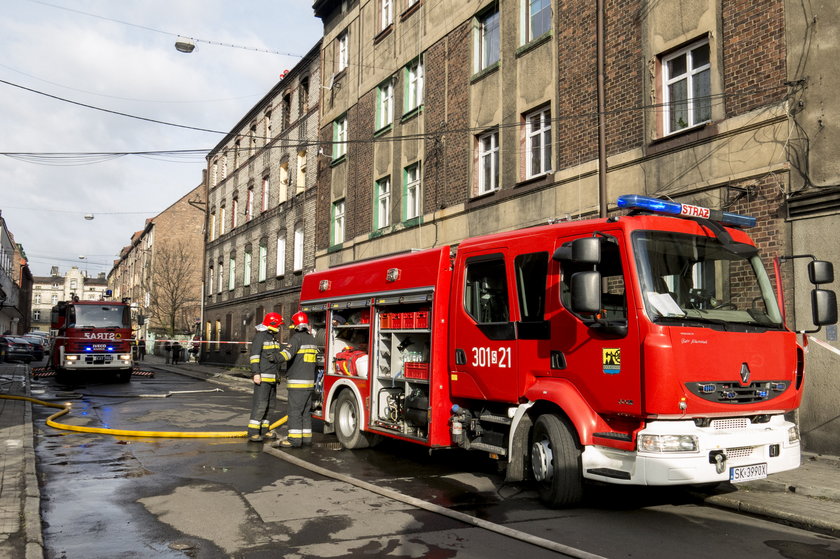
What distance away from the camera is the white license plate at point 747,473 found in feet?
20.1

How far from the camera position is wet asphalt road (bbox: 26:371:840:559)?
5.38 m

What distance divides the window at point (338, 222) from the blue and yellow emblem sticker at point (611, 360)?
19.0 meters

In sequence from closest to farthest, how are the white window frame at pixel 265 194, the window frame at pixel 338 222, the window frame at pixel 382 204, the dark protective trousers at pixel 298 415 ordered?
1. the dark protective trousers at pixel 298 415
2. the window frame at pixel 382 204
3. the window frame at pixel 338 222
4. the white window frame at pixel 265 194

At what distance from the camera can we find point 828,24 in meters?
9.59

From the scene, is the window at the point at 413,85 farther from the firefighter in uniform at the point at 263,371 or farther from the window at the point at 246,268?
the window at the point at 246,268

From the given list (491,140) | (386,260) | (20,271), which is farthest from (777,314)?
(20,271)

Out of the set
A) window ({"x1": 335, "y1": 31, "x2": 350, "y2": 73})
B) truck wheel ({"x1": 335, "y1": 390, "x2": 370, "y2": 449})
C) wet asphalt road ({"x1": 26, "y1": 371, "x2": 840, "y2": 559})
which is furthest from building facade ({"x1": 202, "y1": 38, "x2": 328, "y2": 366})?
wet asphalt road ({"x1": 26, "y1": 371, "x2": 840, "y2": 559})

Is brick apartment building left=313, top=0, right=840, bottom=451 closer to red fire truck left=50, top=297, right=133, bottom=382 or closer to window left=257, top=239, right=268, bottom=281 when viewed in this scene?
red fire truck left=50, top=297, right=133, bottom=382

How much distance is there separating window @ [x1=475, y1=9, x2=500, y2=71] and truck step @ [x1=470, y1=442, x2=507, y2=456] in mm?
11399

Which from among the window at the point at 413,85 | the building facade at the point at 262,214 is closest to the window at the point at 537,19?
the window at the point at 413,85

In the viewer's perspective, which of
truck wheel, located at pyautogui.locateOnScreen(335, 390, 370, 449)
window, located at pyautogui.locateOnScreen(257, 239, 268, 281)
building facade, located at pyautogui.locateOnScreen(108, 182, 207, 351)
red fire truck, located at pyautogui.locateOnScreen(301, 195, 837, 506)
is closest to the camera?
red fire truck, located at pyautogui.locateOnScreen(301, 195, 837, 506)

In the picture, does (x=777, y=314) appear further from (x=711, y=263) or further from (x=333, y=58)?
(x=333, y=58)

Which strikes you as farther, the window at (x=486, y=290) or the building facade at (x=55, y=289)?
the building facade at (x=55, y=289)

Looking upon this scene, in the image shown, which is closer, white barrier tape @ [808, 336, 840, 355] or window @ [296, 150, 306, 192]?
white barrier tape @ [808, 336, 840, 355]
